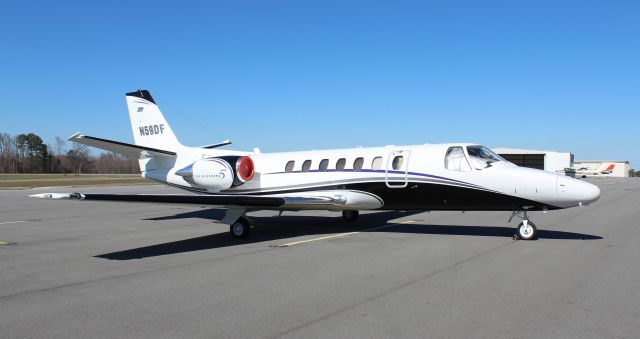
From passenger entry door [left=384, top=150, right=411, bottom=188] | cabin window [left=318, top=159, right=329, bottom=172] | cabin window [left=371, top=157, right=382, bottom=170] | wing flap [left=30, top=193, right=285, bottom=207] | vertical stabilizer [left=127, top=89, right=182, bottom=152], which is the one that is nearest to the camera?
wing flap [left=30, top=193, right=285, bottom=207]

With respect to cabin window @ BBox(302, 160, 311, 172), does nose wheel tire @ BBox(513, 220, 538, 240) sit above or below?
below

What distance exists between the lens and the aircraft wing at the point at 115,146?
1344cm

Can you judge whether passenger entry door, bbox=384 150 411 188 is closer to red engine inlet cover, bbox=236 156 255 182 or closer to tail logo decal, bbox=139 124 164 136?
red engine inlet cover, bbox=236 156 255 182

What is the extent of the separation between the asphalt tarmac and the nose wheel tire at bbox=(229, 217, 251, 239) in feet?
0.95

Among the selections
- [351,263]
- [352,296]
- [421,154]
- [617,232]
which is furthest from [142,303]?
[617,232]

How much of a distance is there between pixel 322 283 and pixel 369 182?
5.99m

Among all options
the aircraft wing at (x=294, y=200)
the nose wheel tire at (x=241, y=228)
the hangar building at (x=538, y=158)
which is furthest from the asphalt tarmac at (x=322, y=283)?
the hangar building at (x=538, y=158)

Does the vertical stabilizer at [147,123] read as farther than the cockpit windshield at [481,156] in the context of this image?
Yes

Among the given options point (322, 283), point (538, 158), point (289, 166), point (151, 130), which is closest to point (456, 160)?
point (289, 166)

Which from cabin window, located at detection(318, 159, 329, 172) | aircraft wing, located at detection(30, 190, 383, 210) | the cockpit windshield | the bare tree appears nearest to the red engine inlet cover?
aircraft wing, located at detection(30, 190, 383, 210)

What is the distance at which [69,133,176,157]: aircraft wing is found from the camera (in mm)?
13438

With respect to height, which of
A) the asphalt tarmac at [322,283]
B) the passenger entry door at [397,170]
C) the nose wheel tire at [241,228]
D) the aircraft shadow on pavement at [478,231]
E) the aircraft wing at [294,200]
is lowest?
the aircraft shadow on pavement at [478,231]

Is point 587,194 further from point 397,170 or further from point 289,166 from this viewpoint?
point 289,166

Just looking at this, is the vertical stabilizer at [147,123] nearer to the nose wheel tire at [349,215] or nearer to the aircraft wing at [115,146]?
the aircraft wing at [115,146]
